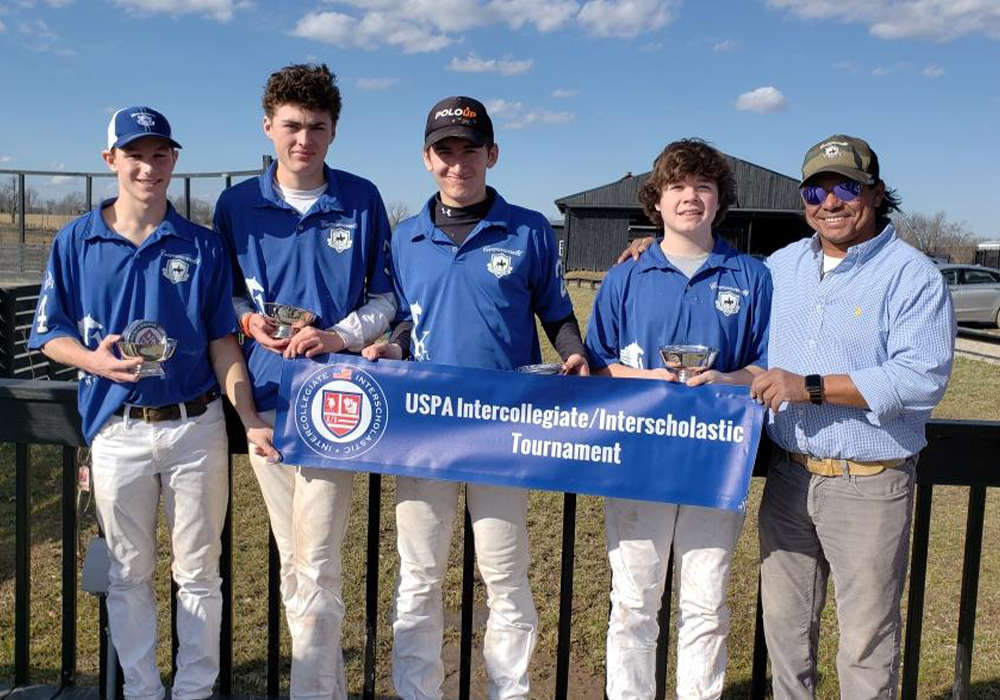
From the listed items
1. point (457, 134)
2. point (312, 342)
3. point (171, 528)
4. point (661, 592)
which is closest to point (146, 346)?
point (312, 342)

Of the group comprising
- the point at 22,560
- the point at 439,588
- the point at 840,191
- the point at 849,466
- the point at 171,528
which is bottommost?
the point at 22,560

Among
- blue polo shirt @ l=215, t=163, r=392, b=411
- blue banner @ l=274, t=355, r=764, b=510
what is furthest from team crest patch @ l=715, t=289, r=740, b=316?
blue polo shirt @ l=215, t=163, r=392, b=411

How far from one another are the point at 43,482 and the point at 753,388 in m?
7.06

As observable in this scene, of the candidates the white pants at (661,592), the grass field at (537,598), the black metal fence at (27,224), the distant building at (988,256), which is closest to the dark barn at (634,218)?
the distant building at (988,256)

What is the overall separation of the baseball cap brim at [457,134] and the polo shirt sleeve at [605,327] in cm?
70

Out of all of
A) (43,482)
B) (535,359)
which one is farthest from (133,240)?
(43,482)

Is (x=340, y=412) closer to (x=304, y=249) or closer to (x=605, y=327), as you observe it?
(x=304, y=249)

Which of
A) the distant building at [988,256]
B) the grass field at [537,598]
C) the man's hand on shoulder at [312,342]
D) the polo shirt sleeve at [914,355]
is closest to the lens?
the polo shirt sleeve at [914,355]

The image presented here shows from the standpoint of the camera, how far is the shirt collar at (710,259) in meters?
2.97

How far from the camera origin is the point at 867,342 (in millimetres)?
→ 2789

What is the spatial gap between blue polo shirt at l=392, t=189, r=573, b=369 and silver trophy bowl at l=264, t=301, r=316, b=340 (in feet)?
1.27

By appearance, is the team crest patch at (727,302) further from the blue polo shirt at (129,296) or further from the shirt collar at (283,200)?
the blue polo shirt at (129,296)

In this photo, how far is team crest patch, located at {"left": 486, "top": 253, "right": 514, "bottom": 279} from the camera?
3035 mm

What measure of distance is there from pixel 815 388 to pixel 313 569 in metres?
1.91
